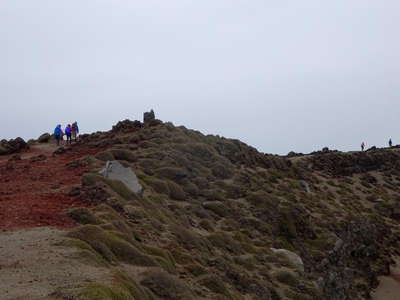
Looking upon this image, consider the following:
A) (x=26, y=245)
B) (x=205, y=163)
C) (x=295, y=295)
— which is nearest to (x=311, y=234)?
(x=205, y=163)

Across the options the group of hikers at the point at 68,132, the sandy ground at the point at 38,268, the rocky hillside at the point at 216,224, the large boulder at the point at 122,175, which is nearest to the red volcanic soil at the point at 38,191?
the rocky hillside at the point at 216,224

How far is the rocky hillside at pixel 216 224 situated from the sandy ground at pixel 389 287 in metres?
0.64

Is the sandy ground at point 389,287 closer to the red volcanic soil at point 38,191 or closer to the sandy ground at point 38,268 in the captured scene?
the red volcanic soil at point 38,191

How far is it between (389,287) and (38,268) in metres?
31.9

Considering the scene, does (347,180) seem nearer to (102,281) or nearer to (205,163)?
(205,163)

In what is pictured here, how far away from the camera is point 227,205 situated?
112 ft

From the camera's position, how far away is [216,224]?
100.0ft

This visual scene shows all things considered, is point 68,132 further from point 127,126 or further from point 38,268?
point 38,268

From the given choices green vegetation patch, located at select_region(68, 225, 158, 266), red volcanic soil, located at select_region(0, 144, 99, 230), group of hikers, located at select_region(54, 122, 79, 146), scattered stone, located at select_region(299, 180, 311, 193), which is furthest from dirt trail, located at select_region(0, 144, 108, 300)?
scattered stone, located at select_region(299, 180, 311, 193)

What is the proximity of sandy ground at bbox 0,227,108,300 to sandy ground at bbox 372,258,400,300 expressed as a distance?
27.6 metres

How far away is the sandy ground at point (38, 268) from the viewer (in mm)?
11329

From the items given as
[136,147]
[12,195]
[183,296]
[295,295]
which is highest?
[136,147]

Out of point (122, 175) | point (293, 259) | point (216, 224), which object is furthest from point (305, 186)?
point (122, 175)

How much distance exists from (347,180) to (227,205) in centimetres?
3457
